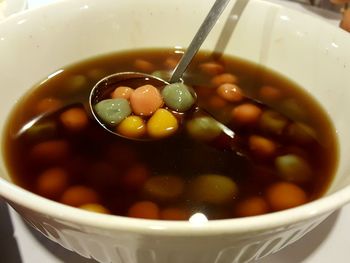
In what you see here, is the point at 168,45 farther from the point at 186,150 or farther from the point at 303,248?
the point at 303,248

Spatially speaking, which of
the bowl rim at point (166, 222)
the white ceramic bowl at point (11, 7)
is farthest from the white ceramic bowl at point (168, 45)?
the white ceramic bowl at point (11, 7)

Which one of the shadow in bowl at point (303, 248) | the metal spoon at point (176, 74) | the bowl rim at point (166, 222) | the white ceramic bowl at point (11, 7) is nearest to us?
the bowl rim at point (166, 222)

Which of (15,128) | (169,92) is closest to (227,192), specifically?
(169,92)

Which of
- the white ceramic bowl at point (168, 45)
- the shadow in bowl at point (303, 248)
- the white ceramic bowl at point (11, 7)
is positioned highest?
the white ceramic bowl at point (168, 45)

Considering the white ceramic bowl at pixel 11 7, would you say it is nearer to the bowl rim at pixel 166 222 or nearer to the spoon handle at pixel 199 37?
the spoon handle at pixel 199 37

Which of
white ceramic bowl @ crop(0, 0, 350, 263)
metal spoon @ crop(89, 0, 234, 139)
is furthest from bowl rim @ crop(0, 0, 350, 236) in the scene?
metal spoon @ crop(89, 0, 234, 139)

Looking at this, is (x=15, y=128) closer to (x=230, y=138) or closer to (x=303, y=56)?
(x=230, y=138)
